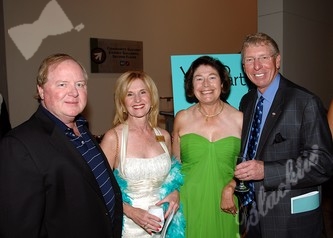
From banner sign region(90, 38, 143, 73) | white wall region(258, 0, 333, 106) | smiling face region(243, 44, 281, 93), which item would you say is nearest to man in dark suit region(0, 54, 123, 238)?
smiling face region(243, 44, 281, 93)

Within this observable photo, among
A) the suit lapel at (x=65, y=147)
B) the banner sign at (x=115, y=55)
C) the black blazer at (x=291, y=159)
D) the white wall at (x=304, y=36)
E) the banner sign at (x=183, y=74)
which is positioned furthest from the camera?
the banner sign at (x=115, y=55)

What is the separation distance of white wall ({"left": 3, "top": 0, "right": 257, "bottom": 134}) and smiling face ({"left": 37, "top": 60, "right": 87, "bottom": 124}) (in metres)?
3.49

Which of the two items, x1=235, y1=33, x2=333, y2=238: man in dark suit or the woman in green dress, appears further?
the woman in green dress

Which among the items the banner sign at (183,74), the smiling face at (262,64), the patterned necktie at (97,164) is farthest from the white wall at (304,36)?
the patterned necktie at (97,164)

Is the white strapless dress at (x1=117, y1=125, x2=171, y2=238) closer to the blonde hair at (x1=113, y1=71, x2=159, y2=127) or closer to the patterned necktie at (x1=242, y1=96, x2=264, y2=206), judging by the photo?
the blonde hair at (x1=113, y1=71, x2=159, y2=127)

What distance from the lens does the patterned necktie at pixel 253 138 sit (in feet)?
6.59

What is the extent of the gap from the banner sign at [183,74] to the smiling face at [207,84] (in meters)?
0.43

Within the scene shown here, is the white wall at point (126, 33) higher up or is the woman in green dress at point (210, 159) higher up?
the white wall at point (126, 33)

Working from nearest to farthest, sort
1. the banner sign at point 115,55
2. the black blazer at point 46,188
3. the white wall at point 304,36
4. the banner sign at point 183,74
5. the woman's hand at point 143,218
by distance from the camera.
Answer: the black blazer at point 46,188
the woman's hand at point 143,218
the banner sign at point 183,74
the white wall at point 304,36
the banner sign at point 115,55

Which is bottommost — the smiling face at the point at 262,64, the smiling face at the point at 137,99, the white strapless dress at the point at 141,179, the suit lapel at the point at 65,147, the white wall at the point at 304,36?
the white strapless dress at the point at 141,179

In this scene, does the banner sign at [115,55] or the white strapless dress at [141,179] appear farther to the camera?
→ the banner sign at [115,55]

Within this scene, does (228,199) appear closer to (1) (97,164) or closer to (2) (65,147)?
(1) (97,164)

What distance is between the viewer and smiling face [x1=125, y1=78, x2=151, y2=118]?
220 centimetres

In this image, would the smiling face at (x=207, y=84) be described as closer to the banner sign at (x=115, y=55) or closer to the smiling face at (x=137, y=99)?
the smiling face at (x=137, y=99)
